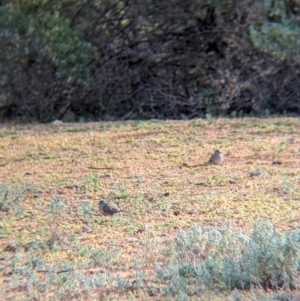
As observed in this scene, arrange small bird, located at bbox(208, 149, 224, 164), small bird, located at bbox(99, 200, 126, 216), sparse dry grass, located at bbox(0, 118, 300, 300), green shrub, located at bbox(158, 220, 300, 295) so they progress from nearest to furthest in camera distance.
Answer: green shrub, located at bbox(158, 220, 300, 295)
sparse dry grass, located at bbox(0, 118, 300, 300)
small bird, located at bbox(99, 200, 126, 216)
small bird, located at bbox(208, 149, 224, 164)

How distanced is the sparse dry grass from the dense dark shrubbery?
32.0 inches

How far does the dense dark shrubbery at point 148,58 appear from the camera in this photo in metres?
9.86

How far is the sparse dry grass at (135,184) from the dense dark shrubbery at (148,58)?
0.81m

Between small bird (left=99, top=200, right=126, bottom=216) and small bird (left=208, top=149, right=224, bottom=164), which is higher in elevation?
small bird (left=99, top=200, right=126, bottom=216)

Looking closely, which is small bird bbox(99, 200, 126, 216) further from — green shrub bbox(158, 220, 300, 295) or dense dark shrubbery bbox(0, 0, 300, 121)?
dense dark shrubbery bbox(0, 0, 300, 121)

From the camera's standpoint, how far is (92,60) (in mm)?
10227

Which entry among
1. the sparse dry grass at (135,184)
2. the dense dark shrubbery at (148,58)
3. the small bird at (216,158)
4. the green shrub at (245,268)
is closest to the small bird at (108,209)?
the sparse dry grass at (135,184)

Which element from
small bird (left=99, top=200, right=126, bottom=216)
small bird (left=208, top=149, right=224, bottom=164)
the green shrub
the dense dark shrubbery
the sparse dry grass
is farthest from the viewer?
the dense dark shrubbery

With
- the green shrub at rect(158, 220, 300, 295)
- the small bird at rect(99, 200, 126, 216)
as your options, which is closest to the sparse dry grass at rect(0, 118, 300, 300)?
the small bird at rect(99, 200, 126, 216)

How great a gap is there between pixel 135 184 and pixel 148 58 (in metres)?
3.58

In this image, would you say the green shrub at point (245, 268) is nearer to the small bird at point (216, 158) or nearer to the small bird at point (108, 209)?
the small bird at point (108, 209)

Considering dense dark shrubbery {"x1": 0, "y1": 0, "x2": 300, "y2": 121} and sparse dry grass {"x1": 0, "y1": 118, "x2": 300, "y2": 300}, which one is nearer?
sparse dry grass {"x1": 0, "y1": 118, "x2": 300, "y2": 300}

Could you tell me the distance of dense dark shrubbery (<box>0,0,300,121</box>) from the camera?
9.86 meters

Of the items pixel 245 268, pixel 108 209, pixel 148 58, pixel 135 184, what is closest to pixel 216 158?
pixel 135 184
